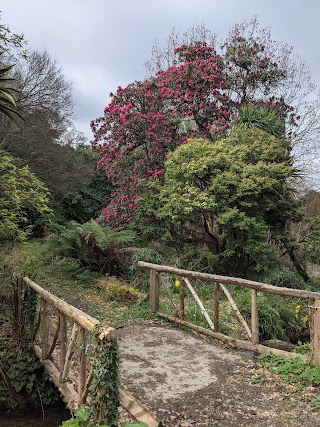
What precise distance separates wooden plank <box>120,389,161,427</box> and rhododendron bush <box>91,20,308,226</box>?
23.1 feet

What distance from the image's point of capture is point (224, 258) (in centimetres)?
938

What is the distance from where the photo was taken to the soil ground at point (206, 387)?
3689 millimetres

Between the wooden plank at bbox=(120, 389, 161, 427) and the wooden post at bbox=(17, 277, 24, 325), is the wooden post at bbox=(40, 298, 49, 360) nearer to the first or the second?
the wooden post at bbox=(17, 277, 24, 325)

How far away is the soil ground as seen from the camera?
12.1 feet

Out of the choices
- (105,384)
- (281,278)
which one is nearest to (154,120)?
(281,278)

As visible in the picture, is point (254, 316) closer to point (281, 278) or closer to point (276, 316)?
point (276, 316)

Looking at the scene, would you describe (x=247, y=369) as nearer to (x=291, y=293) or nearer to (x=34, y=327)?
(x=291, y=293)

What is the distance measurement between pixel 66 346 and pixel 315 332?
2.96 m

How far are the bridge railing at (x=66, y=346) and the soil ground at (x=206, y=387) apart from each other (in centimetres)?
61

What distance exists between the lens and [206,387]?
426 centimetres

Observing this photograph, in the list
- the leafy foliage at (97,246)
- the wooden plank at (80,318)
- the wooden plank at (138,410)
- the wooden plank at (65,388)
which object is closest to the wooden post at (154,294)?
the leafy foliage at (97,246)

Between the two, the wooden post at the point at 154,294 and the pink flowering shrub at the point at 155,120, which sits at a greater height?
the pink flowering shrub at the point at 155,120

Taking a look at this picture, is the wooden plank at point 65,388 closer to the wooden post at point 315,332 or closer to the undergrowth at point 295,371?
the undergrowth at point 295,371

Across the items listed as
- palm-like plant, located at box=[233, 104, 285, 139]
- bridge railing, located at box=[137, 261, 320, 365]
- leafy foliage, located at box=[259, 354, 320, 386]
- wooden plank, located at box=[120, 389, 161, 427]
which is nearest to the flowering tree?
palm-like plant, located at box=[233, 104, 285, 139]
